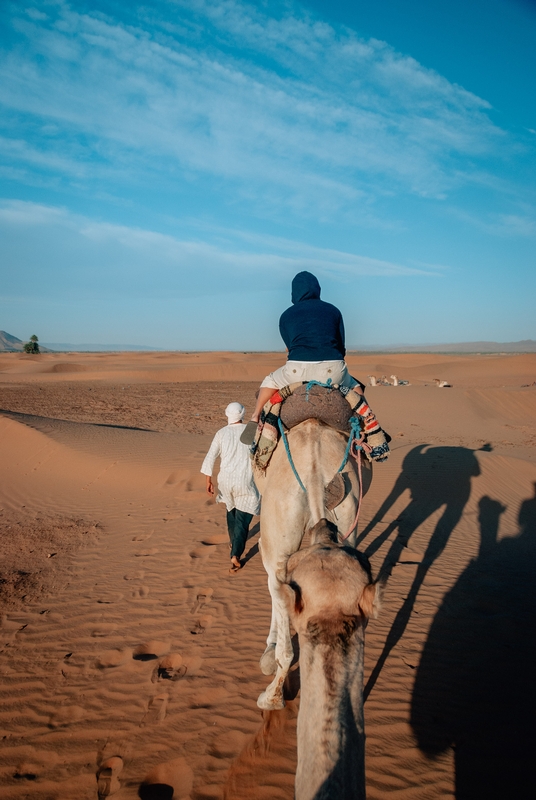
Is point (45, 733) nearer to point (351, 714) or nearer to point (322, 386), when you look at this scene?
point (351, 714)

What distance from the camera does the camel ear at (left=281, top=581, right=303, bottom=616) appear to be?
2.07 metres

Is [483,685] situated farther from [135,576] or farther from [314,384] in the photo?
[135,576]

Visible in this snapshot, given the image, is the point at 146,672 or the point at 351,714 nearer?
the point at 351,714

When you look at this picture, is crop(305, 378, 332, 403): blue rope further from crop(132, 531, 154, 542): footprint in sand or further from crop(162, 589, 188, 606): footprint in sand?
crop(132, 531, 154, 542): footprint in sand

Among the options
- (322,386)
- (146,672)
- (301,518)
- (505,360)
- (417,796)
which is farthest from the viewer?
(505,360)

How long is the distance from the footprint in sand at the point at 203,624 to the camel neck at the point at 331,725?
10.3 ft

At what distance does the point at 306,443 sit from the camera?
3.43m

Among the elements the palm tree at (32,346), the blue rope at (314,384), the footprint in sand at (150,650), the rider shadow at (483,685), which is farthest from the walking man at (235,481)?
the palm tree at (32,346)

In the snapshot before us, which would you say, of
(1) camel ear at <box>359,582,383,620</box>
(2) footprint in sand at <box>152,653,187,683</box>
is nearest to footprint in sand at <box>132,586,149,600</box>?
(2) footprint in sand at <box>152,653,187,683</box>

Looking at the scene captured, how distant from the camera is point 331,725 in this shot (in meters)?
1.88

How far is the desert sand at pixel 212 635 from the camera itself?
3.24 m

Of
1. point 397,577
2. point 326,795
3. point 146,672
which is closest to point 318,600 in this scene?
point 326,795

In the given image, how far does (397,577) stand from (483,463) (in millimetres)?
6107

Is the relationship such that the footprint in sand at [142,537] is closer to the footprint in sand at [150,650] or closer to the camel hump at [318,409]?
the footprint in sand at [150,650]
